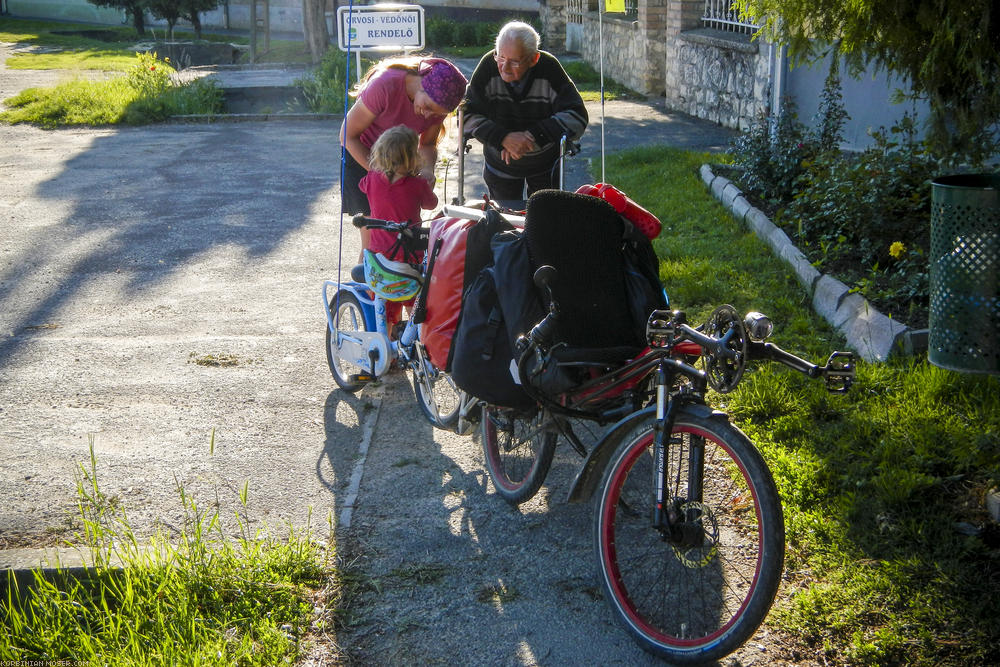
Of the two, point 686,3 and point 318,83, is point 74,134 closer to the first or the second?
point 318,83

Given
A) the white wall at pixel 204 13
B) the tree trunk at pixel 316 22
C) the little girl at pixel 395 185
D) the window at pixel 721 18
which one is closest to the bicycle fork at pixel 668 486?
the little girl at pixel 395 185

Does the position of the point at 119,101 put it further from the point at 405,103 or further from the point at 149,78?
the point at 405,103

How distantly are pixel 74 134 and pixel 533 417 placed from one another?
14729 millimetres

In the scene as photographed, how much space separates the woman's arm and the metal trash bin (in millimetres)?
2929

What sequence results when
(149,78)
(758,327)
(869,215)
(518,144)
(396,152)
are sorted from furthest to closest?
(149,78) → (869,215) → (518,144) → (396,152) → (758,327)

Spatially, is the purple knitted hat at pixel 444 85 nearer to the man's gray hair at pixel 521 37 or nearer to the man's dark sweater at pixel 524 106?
the man's gray hair at pixel 521 37

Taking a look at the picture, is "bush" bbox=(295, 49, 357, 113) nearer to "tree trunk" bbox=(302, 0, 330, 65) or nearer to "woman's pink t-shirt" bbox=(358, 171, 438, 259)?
"tree trunk" bbox=(302, 0, 330, 65)

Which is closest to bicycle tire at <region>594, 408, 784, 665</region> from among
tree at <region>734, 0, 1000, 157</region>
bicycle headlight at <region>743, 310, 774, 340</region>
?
bicycle headlight at <region>743, 310, 774, 340</region>

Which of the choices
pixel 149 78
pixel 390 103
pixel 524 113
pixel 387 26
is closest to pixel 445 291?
pixel 390 103

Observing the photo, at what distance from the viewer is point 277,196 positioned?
1170cm

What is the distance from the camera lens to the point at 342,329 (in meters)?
5.90

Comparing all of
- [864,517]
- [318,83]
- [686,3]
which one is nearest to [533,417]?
[864,517]

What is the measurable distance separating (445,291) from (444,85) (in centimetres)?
168

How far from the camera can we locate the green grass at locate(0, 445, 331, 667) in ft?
10.7
